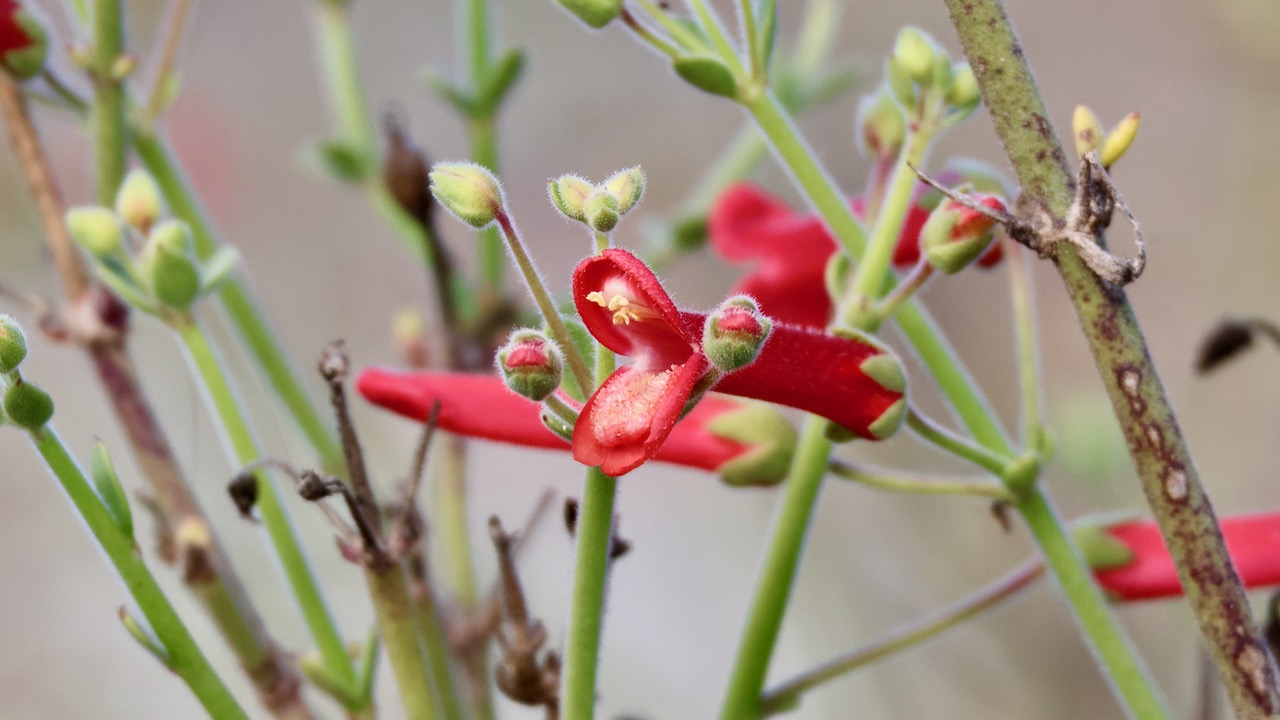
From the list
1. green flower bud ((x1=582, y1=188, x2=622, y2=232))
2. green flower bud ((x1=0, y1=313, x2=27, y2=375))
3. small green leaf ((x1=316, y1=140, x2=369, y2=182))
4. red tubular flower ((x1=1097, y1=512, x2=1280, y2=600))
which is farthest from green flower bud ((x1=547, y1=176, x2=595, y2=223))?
small green leaf ((x1=316, y1=140, x2=369, y2=182))

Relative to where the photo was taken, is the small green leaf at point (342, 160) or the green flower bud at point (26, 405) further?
the small green leaf at point (342, 160)

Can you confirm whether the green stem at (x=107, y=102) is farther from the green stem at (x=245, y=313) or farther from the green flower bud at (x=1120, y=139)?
Result: the green flower bud at (x=1120, y=139)

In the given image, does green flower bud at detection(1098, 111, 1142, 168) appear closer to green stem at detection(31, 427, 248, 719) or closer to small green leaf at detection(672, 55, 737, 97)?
small green leaf at detection(672, 55, 737, 97)

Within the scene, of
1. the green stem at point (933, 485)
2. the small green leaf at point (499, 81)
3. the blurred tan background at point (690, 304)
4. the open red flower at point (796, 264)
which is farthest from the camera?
the blurred tan background at point (690, 304)

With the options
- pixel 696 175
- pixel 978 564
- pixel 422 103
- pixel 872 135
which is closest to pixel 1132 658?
pixel 872 135

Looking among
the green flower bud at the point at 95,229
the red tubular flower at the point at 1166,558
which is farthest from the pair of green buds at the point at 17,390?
the red tubular flower at the point at 1166,558

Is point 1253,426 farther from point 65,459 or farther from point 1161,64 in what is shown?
point 65,459

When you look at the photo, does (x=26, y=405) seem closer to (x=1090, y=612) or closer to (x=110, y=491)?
(x=110, y=491)
